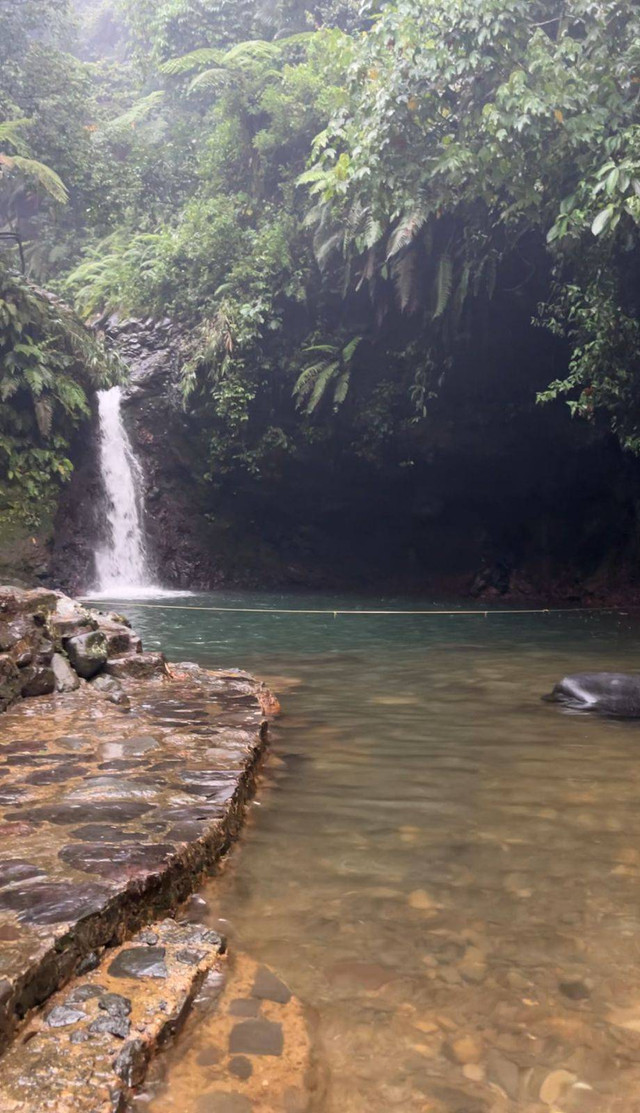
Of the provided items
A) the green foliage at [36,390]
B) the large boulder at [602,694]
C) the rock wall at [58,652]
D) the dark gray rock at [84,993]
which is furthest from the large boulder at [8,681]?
the green foliage at [36,390]

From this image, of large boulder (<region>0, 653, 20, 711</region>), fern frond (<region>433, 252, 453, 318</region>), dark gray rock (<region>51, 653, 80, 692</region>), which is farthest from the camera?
fern frond (<region>433, 252, 453, 318</region>)

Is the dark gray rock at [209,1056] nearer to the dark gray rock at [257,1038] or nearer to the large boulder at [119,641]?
the dark gray rock at [257,1038]

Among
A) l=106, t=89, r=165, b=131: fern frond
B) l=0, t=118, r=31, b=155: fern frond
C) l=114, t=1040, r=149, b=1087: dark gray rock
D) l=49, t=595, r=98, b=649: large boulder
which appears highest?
l=106, t=89, r=165, b=131: fern frond

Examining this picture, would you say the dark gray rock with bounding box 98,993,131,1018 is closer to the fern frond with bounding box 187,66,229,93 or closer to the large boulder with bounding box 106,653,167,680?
the large boulder with bounding box 106,653,167,680

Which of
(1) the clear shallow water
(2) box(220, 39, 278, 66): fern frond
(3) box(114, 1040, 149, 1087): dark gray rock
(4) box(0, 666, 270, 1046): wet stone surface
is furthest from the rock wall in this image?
(2) box(220, 39, 278, 66): fern frond

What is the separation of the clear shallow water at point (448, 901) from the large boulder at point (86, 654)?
4.80 ft

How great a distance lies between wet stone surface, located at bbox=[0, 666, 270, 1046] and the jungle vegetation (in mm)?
6823

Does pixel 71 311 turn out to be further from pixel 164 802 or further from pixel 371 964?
pixel 371 964

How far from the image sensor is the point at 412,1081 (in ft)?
6.89

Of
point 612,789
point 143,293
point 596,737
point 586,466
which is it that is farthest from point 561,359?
point 612,789

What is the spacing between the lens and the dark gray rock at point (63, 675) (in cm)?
569

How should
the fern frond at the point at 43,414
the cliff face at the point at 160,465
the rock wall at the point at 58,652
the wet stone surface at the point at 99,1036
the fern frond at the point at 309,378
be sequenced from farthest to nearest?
the cliff face at the point at 160,465 < the fern frond at the point at 309,378 < the fern frond at the point at 43,414 < the rock wall at the point at 58,652 < the wet stone surface at the point at 99,1036

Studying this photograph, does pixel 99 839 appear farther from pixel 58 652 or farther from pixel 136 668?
pixel 136 668

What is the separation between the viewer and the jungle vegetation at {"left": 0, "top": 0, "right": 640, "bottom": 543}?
9.85 m
